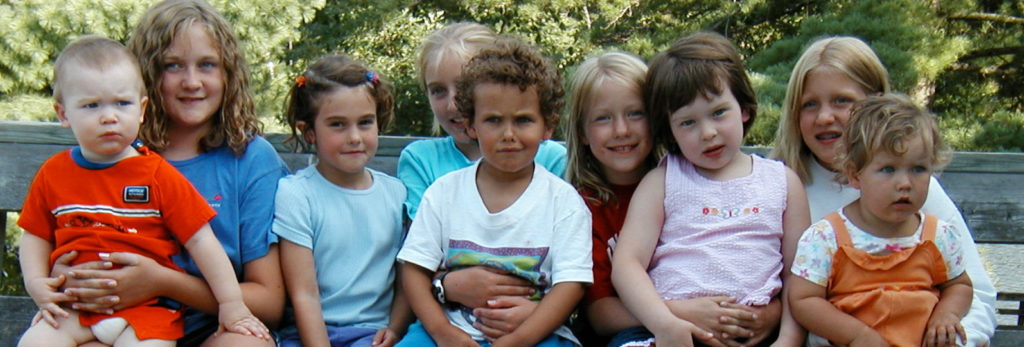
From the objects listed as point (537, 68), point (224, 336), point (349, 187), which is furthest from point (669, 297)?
point (224, 336)

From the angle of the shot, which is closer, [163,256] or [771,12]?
[163,256]

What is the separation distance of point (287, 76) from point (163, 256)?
6.70 metres

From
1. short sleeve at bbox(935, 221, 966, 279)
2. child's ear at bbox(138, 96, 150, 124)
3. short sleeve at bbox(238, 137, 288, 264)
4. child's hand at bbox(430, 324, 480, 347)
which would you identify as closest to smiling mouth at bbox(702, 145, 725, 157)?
short sleeve at bbox(935, 221, 966, 279)

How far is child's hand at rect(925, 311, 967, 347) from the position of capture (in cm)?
264

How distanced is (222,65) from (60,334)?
90 centimetres

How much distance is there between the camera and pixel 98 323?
2744 mm

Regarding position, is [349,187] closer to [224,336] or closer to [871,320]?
[224,336]

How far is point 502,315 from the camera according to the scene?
2832 mm

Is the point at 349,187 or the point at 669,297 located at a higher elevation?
the point at 349,187

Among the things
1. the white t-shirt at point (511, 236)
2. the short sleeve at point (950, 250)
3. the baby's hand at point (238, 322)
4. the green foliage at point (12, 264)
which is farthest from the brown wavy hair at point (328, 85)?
the green foliage at point (12, 264)

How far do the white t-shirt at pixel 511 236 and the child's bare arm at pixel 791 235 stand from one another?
551 millimetres

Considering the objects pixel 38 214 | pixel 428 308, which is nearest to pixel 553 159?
pixel 428 308

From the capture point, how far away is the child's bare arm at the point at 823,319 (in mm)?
2670

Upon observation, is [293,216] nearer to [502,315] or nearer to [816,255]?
[502,315]
